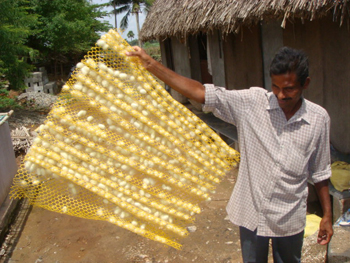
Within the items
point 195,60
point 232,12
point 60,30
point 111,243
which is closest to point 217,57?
point 232,12

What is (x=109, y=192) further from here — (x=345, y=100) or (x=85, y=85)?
(x=345, y=100)

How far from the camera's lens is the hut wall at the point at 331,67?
12.6 ft

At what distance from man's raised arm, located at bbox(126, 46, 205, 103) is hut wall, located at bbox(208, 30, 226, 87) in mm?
4796

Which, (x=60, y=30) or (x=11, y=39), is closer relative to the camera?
(x=11, y=39)

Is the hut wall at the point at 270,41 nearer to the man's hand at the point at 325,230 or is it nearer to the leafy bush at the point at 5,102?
the man's hand at the point at 325,230

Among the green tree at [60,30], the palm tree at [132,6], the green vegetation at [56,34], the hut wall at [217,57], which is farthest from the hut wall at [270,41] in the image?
the palm tree at [132,6]

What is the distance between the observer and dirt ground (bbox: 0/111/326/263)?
3.28 m

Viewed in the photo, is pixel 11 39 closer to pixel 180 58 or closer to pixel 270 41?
pixel 180 58

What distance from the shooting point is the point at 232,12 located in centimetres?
428

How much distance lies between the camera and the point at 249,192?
180 centimetres

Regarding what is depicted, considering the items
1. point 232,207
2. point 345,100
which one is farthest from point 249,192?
point 345,100

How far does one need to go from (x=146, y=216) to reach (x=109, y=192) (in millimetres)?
251

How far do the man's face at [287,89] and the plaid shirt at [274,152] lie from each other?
69 millimetres

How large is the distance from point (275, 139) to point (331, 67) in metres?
2.96
